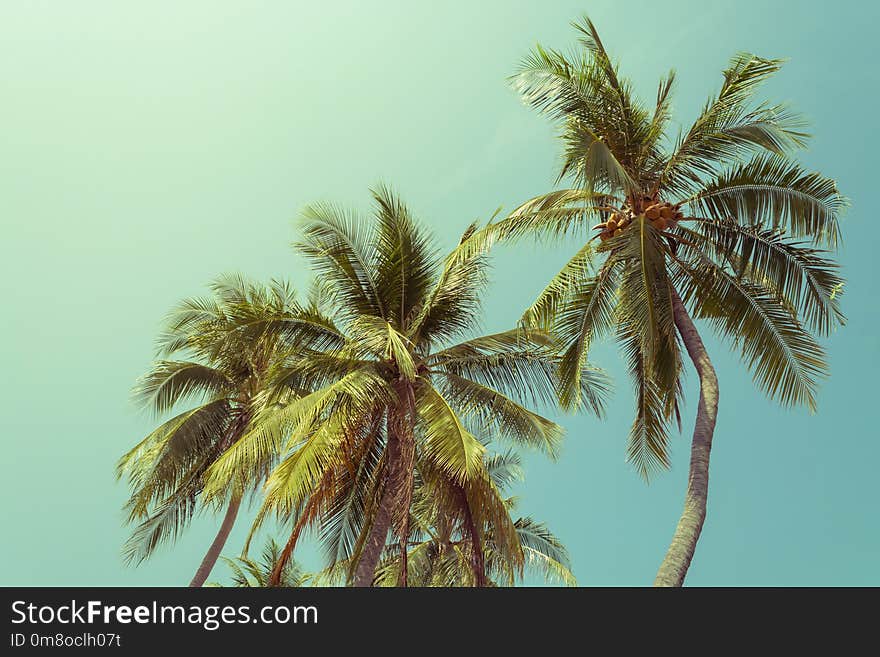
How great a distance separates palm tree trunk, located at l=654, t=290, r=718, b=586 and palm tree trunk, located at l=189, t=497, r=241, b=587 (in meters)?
9.61

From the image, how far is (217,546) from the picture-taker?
16188 millimetres

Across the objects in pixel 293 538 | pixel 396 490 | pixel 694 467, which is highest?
pixel 396 490

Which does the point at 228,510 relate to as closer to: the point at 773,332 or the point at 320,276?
the point at 320,276

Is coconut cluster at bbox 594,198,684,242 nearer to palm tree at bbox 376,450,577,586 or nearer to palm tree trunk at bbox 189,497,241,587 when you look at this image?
palm tree at bbox 376,450,577,586

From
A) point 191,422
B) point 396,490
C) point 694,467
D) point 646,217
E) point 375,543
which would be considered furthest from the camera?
point 191,422

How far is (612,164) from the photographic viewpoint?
10.6m

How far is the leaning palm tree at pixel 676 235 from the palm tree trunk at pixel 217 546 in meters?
8.38

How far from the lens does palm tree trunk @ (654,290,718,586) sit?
29.5 feet

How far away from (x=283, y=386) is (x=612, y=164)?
6233 millimetres

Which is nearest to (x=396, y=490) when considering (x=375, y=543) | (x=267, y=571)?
(x=375, y=543)

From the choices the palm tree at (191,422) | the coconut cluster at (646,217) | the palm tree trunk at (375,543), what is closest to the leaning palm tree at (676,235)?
the coconut cluster at (646,217)

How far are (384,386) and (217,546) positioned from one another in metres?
7.05

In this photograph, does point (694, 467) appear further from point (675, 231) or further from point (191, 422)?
point (191, 422)

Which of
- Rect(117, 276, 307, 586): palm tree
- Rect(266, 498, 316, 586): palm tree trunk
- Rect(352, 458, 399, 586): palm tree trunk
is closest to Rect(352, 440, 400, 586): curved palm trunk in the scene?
Rect(352, 458, 399, 586): palm tree trunk
